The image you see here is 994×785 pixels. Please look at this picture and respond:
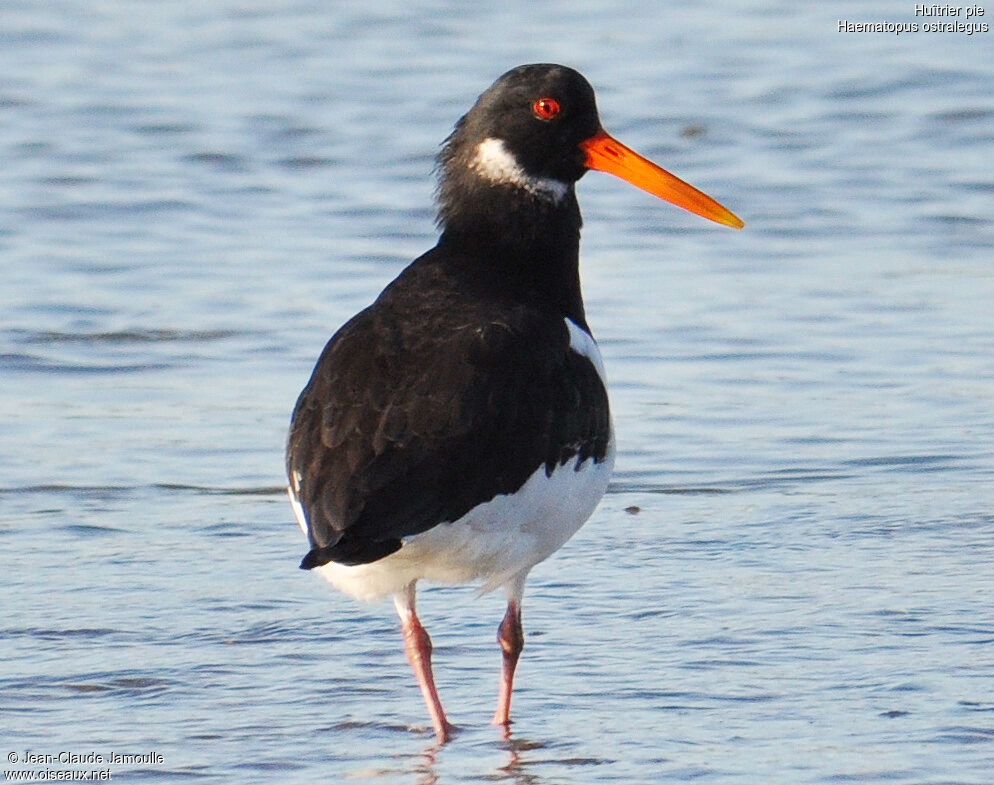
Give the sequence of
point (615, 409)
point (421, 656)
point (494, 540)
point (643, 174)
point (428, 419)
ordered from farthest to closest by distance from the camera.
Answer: point (615, 409)
point (643, 174)
point (421, 656)
point (494, 540)
point (428, 419)

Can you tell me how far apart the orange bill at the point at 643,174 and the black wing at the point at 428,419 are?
68 centimetres

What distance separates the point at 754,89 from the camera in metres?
12.9

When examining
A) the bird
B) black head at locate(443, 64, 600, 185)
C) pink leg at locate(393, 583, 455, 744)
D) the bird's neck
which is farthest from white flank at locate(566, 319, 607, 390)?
pink leg at locate(393, 583, 455, 744)

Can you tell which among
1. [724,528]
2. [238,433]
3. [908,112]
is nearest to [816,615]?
[724,528]

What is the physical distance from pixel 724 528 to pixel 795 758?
5.65 ft

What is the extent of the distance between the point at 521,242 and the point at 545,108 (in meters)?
0.38

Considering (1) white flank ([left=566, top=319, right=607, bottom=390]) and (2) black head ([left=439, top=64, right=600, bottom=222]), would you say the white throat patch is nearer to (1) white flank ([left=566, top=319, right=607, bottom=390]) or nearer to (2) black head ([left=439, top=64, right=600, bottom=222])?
(2) black head ([left=439, top=64, right=600, bottom=222])

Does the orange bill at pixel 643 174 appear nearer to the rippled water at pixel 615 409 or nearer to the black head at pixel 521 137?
the black head at pixel 521 137

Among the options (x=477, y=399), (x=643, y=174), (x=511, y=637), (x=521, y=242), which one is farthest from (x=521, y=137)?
(x=511, y=637)

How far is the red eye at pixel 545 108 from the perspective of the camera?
5.27 metres

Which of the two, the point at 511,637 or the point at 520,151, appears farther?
the point at 520,151

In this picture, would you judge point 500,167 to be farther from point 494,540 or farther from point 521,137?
point 494,540

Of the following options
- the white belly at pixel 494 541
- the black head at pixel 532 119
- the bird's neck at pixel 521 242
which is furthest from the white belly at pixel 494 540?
the black head at pixel 532 119

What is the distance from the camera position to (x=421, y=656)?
4855mm
